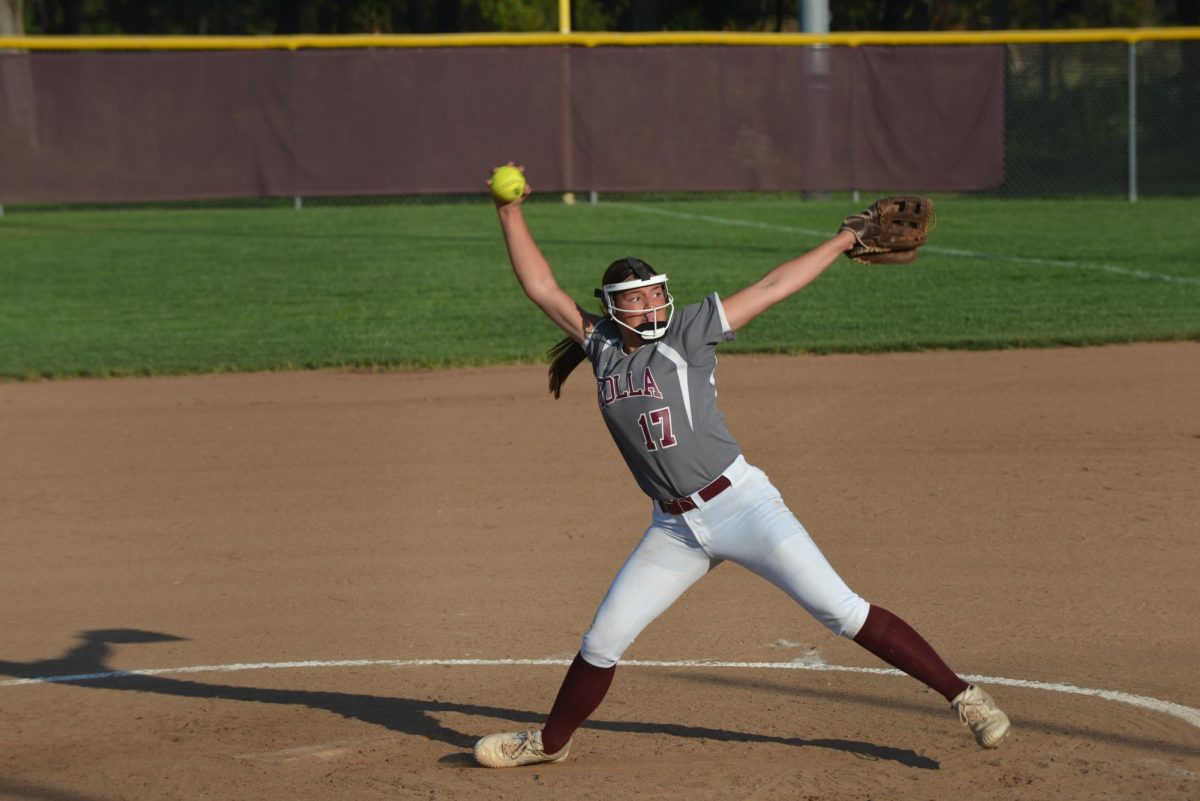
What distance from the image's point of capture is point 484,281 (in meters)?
Result: 16.8

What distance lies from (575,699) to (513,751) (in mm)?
308

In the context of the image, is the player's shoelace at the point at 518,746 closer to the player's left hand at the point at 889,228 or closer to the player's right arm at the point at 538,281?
the player's right arm at the point at 538,281

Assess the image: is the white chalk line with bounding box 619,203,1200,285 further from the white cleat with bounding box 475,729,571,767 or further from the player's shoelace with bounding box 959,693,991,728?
the white cleat with bounding box 475,729,571,767

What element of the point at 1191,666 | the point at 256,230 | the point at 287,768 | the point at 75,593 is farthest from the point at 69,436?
the point at 256,230

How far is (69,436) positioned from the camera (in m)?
10.7

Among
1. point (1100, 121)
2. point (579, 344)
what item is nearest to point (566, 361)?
point (579, 344)

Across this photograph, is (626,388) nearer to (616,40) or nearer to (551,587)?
(551,587)

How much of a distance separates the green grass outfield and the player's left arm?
8183mm

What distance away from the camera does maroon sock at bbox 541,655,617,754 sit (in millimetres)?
5023

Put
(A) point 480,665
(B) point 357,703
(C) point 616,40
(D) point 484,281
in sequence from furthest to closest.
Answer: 1. (C) point 616,40
2. (D) point 484,281
3. (A) point 480,665
4. (B) point 357,703

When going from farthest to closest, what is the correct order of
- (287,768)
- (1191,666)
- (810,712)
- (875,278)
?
1. (875,278)
2. (1191,666)
3. (810,712)
4. (287,768)

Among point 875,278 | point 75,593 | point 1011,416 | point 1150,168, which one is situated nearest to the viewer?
point 75,593

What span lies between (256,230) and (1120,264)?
1133 centimetres

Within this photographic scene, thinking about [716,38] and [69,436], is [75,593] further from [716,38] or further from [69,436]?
[716,38]
